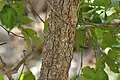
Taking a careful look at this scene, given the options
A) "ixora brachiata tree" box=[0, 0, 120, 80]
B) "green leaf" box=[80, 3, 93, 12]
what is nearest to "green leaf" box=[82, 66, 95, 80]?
"ixora brachiata tree" box=[0, 0, 120, 80]

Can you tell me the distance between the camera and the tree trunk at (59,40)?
532mm

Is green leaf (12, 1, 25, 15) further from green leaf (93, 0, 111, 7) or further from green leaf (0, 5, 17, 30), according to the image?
green leaf (93, 0, 111, 7)

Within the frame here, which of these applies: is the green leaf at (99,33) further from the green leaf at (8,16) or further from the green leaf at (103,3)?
the green leaf at (8,16)

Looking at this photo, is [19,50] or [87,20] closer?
[87,20]

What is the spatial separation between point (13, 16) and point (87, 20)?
0.15 meters

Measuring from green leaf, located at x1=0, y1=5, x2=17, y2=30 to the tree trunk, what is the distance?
9cm

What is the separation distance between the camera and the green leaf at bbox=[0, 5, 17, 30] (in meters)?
0.60

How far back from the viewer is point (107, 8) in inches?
23.7

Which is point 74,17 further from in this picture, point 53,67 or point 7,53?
point 7,53

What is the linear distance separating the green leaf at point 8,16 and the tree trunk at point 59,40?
9 centimetres

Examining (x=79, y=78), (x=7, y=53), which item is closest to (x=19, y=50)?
(x=7, y=53)

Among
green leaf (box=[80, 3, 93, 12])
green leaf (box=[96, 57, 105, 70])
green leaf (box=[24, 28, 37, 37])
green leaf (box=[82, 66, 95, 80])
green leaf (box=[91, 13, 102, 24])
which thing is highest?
green leaf (box=[80, 3, 93, 12])

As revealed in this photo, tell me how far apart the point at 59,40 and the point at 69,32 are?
0.07ft

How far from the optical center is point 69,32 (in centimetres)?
54
